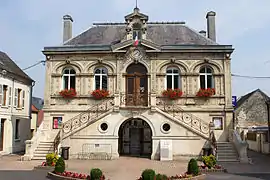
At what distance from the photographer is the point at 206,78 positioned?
65.9ft

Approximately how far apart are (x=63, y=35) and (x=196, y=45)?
10.6 metres

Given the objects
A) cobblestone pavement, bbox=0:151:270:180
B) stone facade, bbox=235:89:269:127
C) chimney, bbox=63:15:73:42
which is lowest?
cobblestone pavement, bbox=0:151:270:180

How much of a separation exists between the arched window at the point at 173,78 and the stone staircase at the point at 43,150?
351 inches

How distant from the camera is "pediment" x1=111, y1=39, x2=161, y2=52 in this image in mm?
19891

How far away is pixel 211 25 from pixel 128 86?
329 inches

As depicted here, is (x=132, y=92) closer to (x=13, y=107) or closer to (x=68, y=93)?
(x=68, y=93)

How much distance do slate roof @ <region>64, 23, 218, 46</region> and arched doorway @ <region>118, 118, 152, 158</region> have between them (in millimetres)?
6229

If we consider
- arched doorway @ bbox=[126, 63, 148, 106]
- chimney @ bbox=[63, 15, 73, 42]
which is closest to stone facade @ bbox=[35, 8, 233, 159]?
arched doorway @ bbox=[126, 63, 148, 106]

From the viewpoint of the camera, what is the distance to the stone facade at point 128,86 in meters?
18.5

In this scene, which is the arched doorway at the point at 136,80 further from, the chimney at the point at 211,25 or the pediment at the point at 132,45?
the chimney at the point at 211,25

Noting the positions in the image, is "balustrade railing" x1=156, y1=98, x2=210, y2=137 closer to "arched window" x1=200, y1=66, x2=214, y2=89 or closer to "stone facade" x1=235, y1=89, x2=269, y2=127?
"arched window" x1=200, y1=66, x2=214, y2=89

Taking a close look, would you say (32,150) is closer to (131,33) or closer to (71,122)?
(71,122)

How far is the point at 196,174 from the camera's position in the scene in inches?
461

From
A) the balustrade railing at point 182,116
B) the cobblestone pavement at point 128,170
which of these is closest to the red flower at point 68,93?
the cobblestone pavement at point 128,170
